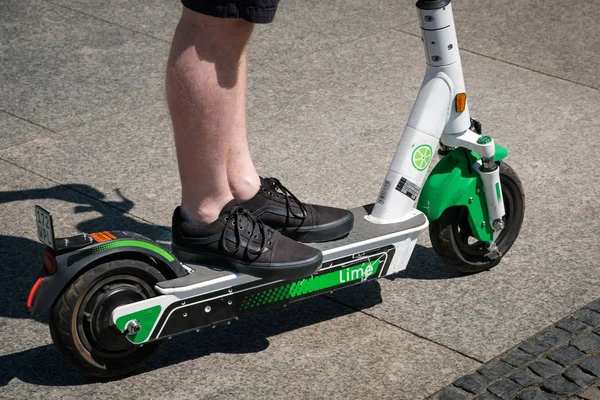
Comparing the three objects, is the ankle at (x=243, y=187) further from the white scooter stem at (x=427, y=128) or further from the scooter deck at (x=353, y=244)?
the white scooter stem at (x=427, y=128)

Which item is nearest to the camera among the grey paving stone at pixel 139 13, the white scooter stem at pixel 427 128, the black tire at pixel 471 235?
the white scooter stem at pixel 427 128

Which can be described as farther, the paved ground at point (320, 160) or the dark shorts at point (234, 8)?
Result: the paved ground at point (320, 160)

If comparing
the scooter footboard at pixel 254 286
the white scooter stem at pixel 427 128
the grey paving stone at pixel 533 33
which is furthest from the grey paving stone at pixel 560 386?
the grey paving stone at pixel 533 33

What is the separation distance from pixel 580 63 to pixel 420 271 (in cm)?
286

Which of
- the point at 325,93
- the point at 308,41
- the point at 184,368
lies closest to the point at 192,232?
the point at 184,368

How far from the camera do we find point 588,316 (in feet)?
13.5

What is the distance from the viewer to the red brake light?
3.43 metres

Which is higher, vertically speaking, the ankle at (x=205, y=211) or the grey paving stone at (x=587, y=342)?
the ankle at (x=205, y=211)

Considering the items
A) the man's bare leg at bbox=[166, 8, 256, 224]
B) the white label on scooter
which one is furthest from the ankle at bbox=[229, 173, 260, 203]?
the white label on scooter

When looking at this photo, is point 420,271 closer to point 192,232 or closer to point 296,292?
point 296,292

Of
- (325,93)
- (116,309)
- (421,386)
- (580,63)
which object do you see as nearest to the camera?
(116,309)

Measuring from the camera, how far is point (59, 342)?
3.46m

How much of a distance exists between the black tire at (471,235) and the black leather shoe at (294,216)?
1.59ft

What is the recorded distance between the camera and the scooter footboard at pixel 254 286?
351 centimetres
